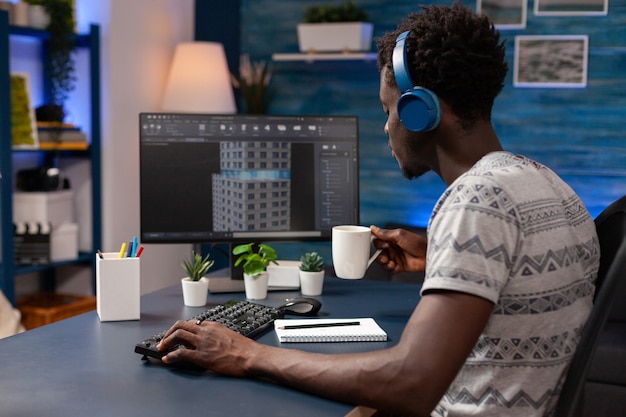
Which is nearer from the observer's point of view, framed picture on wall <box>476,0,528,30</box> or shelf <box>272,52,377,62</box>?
framed picture on wall <box>476,0,528,30</box>

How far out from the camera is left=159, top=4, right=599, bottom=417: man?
1.17 metres

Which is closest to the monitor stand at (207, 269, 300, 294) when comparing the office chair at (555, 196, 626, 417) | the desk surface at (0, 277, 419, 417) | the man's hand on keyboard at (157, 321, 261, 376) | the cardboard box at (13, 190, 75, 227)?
the desk surface at (0, 277, 419, 417)

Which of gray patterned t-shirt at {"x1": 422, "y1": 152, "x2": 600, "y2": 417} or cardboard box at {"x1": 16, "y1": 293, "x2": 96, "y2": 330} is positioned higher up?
gray patterned t-shirt at {"x1": 422, "y1": 152, "x2": 600, "y2": 417}

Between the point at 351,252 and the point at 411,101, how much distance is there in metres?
0.67

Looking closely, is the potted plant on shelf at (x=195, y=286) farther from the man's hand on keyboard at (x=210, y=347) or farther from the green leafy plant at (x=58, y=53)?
the green leafy plant at (x=58, y=53)

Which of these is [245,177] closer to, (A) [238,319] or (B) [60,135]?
(A) [238,319]

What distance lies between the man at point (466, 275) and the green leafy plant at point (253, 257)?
1.85 feet

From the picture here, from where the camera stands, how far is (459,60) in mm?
1344

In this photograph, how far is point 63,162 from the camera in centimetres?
405

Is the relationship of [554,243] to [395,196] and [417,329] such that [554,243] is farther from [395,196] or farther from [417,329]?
[395,196]

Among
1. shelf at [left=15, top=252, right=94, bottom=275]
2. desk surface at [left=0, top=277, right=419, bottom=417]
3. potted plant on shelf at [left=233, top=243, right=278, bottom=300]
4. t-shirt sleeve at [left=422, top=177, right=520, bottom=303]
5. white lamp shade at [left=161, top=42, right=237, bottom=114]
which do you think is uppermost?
white lamp shade at [left=161, top=42, right=237, bottom=114]

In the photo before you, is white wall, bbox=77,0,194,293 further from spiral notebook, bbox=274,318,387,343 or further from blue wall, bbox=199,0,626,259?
spiral notebook, bbox=274,318,387,343

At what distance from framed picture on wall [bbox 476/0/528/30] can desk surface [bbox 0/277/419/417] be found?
2404mm

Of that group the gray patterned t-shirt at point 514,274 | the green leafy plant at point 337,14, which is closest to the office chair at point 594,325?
the gray patterned t-shirt at point 514,274
